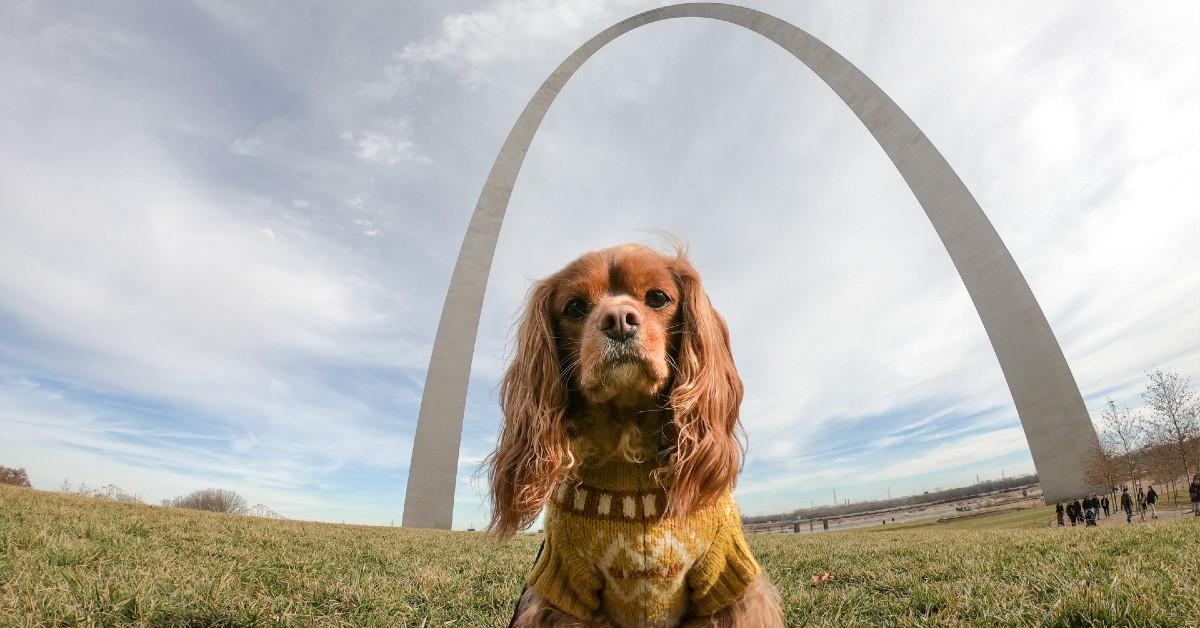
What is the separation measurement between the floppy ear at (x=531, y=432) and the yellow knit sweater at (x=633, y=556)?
14cm

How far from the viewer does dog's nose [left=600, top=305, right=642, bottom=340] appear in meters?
2.29

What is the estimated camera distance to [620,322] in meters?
2.29

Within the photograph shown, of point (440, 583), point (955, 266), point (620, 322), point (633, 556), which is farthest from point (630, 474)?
point (955, 266)

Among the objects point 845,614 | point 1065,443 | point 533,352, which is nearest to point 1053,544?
point 845,614

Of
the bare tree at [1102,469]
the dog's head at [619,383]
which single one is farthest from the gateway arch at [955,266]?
the dog's head at [619,383]

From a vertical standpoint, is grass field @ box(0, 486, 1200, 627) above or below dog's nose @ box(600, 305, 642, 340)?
below

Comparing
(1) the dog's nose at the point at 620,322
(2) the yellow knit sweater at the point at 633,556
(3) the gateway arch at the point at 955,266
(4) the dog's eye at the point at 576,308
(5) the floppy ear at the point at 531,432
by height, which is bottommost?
(2) the yellow knit sweater at the point at 633,556

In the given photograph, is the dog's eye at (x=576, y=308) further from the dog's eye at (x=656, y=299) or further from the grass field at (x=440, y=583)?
the grass field at (x=440, y=583)

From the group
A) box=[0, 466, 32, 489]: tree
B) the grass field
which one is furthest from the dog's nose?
box=[0, 466, 32, 489]: tree

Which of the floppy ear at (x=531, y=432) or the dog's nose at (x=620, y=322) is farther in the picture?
the floppy ear at (x=531, y=432)

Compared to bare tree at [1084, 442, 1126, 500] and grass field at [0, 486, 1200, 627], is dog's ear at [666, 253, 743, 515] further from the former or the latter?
bare tree at [1084, 442, 1126, 500]

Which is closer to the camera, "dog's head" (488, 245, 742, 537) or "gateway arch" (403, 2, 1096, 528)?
"dog's head" (488, 245, 742, 537)

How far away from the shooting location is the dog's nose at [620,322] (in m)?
2.29

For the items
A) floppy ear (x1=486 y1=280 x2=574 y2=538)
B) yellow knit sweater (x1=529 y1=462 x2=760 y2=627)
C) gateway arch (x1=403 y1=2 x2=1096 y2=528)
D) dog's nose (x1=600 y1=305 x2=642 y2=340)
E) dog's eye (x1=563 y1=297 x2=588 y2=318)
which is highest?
gateway arch (x1=403 y1=2 x2=1096 y2=528)
